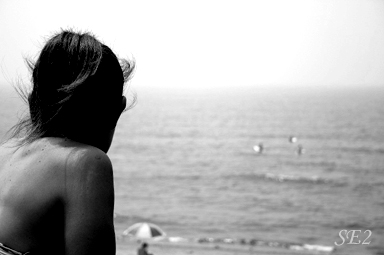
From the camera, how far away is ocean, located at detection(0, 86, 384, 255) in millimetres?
26969

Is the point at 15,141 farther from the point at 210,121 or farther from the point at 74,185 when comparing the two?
the point at 210,121

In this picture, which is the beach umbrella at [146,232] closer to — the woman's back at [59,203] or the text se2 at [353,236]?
the text se2 at [353,236]

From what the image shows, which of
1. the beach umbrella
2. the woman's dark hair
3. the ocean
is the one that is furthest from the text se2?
the woman's dark hair

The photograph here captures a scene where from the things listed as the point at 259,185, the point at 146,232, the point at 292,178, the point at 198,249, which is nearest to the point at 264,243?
the point at 198,249

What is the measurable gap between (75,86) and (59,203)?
0.27 metres

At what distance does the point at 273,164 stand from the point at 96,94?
5032cm

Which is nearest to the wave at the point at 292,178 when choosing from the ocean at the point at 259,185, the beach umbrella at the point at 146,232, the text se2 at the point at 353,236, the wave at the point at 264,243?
the ocean at the point at 259,185

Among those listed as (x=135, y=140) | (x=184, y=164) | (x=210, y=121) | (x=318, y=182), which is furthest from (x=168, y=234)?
(x=210, y=121)

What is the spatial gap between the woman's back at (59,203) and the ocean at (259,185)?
1.97 m

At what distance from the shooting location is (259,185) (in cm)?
4147

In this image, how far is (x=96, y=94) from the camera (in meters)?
1.29

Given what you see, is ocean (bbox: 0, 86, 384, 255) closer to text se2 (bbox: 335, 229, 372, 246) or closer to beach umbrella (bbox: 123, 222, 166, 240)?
text se2 (bbox: 335, 229, 372, 246)

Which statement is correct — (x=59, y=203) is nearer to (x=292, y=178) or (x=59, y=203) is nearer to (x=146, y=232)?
(x=146, y=232)

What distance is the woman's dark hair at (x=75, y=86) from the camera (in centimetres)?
128
